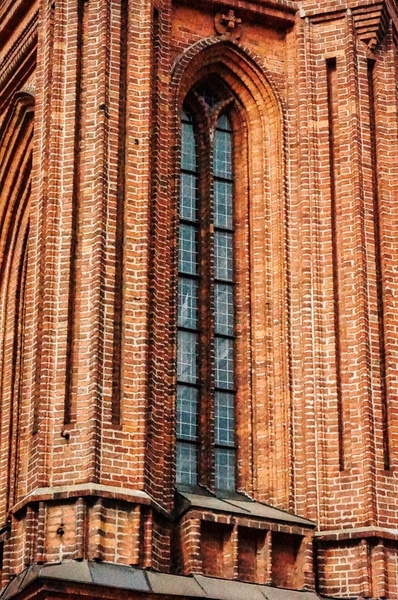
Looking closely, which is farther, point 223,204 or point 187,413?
point 223,204

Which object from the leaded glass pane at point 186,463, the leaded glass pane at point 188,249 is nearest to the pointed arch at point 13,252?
the leaded glass pane at point 188,249

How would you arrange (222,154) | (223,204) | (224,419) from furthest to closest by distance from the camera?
(222,154)
(223,204)
(224,419)

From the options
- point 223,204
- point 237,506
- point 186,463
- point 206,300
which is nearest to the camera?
point 237,506

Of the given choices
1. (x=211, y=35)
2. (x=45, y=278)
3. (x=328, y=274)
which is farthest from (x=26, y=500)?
(x=211, y=35)

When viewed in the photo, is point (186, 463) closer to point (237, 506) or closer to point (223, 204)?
point (237, 506)

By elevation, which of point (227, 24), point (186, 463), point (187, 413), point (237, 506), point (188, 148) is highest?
point (227, 24)

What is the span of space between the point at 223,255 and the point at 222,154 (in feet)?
5.14

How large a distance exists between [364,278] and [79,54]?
4716 millimetres

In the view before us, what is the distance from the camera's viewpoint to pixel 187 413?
30.5 meters

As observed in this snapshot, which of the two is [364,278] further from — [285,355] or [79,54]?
[79,54]

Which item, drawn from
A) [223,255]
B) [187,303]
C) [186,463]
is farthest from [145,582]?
[223,255]

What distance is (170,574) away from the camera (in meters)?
27.9

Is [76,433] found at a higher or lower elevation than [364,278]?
lower

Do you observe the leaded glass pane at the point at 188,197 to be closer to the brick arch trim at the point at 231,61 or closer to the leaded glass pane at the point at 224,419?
the brick arch trim at the point at 231,61
